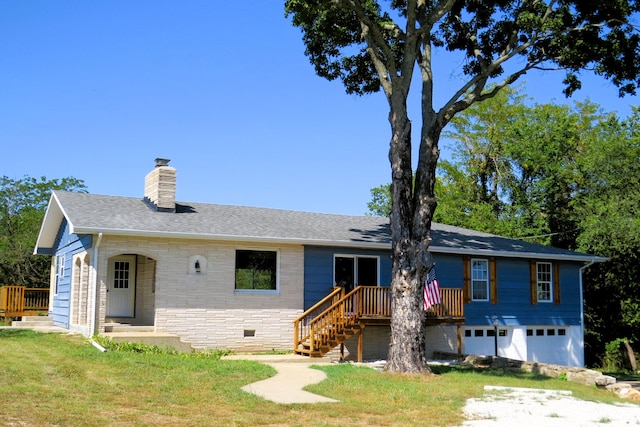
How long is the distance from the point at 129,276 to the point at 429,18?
38.4 feet

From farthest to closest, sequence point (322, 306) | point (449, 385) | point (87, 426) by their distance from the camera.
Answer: point (322, 306), point (449, 385), point (87, 426)

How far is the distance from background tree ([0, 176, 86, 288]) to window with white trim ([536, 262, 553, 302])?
24835 mm

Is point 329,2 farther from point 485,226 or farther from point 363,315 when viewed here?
point 485,226

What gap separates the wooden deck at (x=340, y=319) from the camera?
1764 centimetres

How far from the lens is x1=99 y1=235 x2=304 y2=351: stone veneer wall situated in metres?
17.6

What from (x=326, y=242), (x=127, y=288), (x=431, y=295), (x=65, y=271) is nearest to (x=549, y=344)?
(x=431, y=295)

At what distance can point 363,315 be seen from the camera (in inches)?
707

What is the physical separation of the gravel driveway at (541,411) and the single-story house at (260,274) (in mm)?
6472

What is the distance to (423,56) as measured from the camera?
16359 millimetres

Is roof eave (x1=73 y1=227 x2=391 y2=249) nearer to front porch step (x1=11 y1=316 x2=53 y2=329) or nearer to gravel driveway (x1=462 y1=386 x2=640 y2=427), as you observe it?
front porch step (x1=11 y1=316 x2=53 y2=329)

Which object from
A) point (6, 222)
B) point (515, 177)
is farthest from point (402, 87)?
point (6, 222)

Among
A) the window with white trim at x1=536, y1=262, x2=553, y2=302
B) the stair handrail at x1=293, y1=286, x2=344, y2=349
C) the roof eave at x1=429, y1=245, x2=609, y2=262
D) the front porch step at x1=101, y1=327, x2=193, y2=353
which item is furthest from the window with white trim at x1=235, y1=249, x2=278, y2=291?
the window with white trim at x1=536, y1=262, x2=553, y2=302

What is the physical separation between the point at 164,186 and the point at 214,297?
388cm

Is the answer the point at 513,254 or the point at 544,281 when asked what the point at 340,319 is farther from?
the point at 544,281
